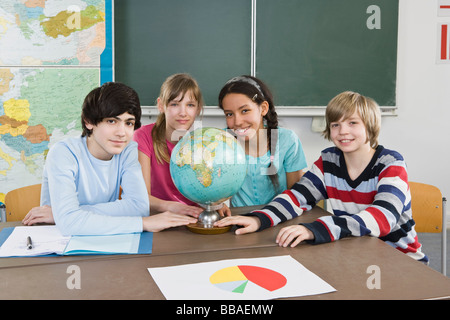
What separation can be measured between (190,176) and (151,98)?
2.08 metres

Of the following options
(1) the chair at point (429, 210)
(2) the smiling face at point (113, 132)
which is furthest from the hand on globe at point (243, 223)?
(1) the chair at point (429, 210)

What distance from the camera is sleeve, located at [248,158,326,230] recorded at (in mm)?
1396

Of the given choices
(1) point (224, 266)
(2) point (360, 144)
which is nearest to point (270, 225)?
(1) point (224, 266)

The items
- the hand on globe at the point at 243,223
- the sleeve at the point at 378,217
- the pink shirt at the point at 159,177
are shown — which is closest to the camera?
the sleeve at the point at 378,217

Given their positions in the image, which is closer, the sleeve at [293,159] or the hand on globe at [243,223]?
the hand on globe at [243,223]

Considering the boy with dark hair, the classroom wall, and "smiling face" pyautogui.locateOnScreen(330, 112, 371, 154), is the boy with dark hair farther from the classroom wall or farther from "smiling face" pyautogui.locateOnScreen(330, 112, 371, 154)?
the classroom wall

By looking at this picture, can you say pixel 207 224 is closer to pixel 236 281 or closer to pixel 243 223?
pixel 243 223

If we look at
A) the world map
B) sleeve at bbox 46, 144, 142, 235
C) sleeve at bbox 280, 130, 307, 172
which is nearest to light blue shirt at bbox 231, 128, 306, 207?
sleeve at bbox 280, 130, 307, 172

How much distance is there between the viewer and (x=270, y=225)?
54.1 inches

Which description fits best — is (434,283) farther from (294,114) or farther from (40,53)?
(40,53)

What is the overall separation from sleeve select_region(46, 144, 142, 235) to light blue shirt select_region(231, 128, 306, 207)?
2.34 ft

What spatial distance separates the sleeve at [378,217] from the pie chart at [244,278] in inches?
11.1

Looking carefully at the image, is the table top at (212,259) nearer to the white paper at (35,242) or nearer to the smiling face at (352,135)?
the white paper at (35,242)

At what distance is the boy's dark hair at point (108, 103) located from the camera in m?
1.43
